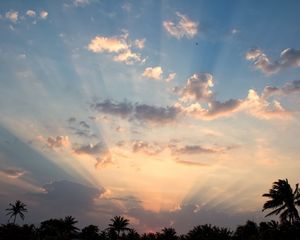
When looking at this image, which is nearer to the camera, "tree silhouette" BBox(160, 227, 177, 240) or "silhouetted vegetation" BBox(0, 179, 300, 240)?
"silhouetted vegetation" BBox(0, 179, 300, 240)

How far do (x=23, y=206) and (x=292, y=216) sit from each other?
12300cm

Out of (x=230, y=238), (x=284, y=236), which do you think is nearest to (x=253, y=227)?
(x=230, y=238)

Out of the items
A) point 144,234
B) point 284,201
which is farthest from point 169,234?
point 284,201

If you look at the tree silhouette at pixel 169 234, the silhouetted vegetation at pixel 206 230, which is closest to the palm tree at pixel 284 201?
the silhouetted vegetation at pixel 206 230

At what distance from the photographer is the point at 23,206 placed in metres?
153

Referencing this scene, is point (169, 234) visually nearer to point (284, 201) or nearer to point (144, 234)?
point (144, 234)

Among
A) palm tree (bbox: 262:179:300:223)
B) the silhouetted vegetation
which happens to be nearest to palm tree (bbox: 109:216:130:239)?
the silhouetted vegetation

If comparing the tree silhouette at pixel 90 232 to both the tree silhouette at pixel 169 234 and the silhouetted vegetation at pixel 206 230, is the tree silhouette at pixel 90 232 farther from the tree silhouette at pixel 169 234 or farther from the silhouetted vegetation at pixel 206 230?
the tree silhouette at pixel 169 234

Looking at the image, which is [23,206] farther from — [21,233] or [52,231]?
[21,233]

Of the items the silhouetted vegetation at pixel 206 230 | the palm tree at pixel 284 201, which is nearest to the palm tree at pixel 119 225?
the silhouetted vegetation at pixel 206 230

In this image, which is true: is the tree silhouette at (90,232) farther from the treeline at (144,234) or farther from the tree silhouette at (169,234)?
the tree silhouette at (169,234)

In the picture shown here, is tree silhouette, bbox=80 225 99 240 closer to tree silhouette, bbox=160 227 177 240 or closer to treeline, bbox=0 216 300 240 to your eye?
treeline, bbox=0 216 300 240

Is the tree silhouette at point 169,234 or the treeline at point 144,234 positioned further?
the tree silhouette at point 169,234

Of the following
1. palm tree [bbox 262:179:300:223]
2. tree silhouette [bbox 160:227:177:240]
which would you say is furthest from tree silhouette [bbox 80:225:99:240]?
palm tree [bbox 262:179:300:223]
